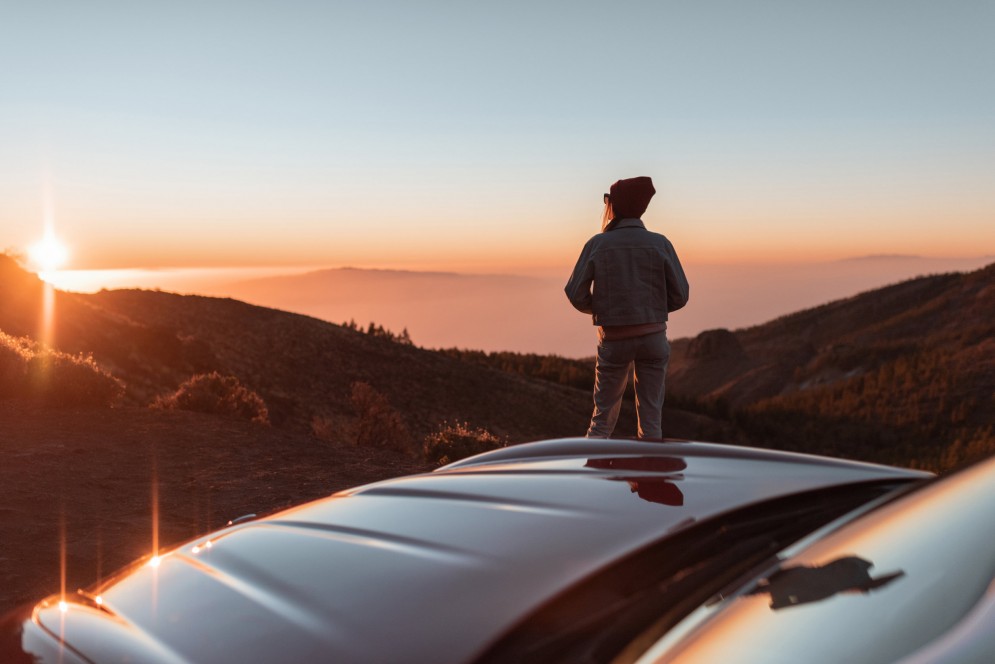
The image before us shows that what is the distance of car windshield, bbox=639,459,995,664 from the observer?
99cm

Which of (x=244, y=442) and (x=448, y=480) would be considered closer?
(x=448, y=480)

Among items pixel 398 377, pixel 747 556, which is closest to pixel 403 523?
pixel 747 556

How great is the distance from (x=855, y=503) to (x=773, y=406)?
32279 mm

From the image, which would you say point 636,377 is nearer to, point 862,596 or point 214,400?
point 862,596

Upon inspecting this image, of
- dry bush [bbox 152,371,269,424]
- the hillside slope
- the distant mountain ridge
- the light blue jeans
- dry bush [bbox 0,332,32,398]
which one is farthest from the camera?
the distant mountain ridge

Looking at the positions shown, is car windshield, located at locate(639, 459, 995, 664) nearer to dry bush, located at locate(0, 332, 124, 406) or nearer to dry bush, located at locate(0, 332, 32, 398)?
dry bush, located at locate(0, 332, 124, 406)

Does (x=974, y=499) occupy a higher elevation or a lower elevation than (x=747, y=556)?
higher

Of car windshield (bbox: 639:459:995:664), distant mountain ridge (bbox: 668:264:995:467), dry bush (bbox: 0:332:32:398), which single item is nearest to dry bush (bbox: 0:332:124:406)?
dry bush (bbox: 0:332:32:398)

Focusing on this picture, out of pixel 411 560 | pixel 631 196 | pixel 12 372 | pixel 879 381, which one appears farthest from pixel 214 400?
pixel 879 381

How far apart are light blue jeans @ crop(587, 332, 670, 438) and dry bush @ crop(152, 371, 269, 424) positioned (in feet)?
19.5

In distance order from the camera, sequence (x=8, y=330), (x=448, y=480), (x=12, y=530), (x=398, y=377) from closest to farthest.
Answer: (x=448, y=480) < (x=12, y=530) < (x=8, y=330) < (x=398, y=377)

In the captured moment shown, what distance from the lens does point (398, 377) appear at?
23750 mm

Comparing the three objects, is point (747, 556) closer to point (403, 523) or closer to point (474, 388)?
point (403, 523)

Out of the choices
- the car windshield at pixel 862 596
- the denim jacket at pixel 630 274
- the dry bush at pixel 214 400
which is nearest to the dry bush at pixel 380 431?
the dry bush at pixel 214 400
